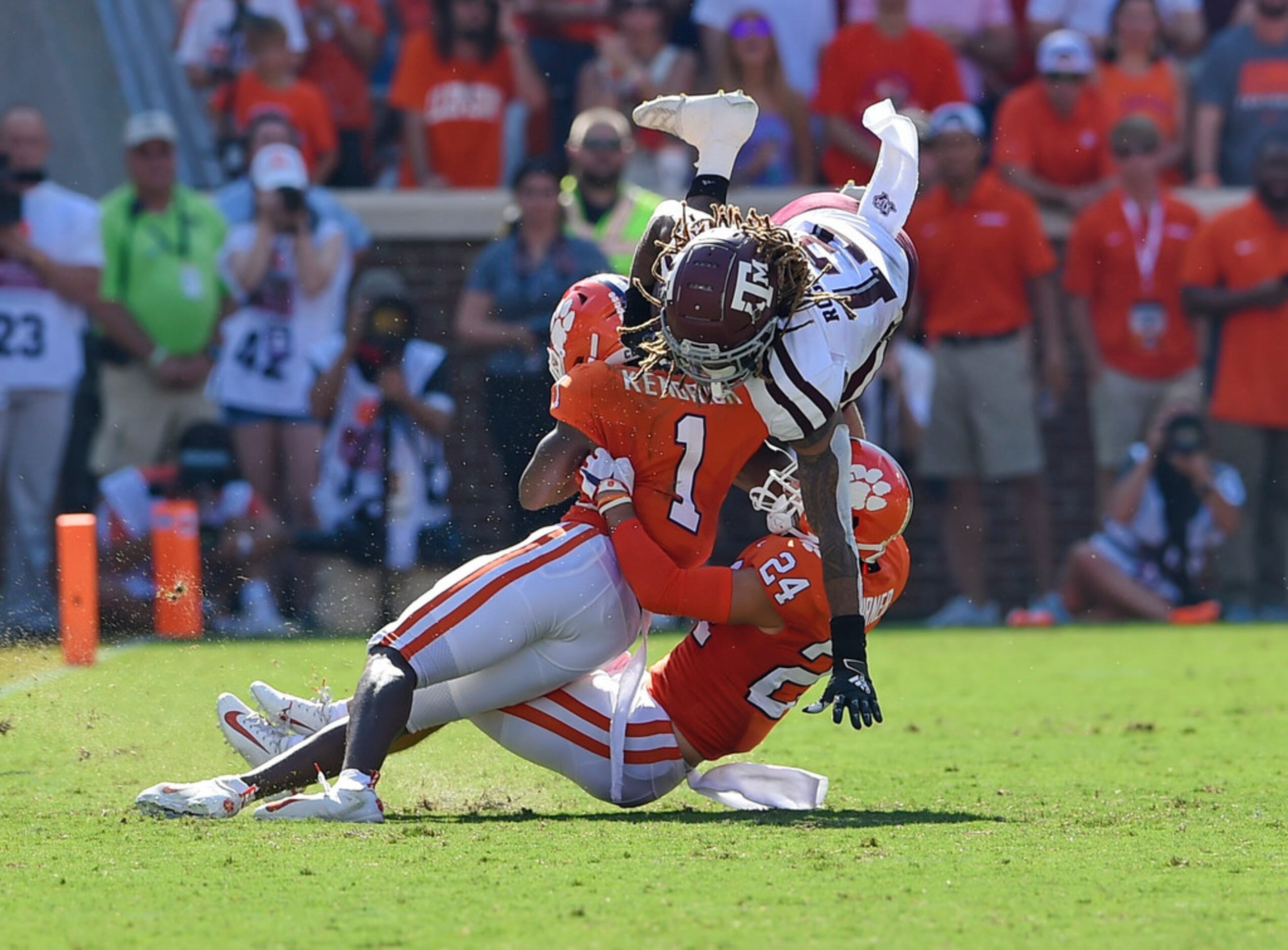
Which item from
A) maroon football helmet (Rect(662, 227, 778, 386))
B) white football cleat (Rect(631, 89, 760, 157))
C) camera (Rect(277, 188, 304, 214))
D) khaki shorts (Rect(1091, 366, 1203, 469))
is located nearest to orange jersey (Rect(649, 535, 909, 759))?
maroon football helmet (Rect(662, 227, 778, 386))

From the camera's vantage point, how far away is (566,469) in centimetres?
574

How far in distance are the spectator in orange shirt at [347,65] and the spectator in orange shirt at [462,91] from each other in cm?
24

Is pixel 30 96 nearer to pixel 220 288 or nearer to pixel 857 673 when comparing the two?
pixel 220 288

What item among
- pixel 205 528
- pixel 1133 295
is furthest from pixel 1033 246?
pixel 205 528

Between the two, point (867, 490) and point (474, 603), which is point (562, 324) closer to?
point (474, 603)

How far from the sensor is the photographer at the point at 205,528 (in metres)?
10.3

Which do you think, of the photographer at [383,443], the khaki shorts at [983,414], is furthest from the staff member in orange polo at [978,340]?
the photographer at [383,443]

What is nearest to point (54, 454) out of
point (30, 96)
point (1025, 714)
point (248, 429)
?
point (248, 429)

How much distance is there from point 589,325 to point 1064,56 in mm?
6710

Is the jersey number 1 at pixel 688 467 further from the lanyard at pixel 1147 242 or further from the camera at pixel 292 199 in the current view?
the lanyard at pixel 1147 242

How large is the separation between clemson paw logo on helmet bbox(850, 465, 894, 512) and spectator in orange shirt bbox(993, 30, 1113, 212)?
6810mm

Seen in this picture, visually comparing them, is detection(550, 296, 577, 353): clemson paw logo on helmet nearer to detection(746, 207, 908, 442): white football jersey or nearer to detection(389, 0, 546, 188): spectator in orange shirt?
detection(746, 207, 908, 442): white football jersey

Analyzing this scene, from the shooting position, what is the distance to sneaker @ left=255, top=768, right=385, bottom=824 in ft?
16.7

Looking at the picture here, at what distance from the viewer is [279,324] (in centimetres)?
1114
